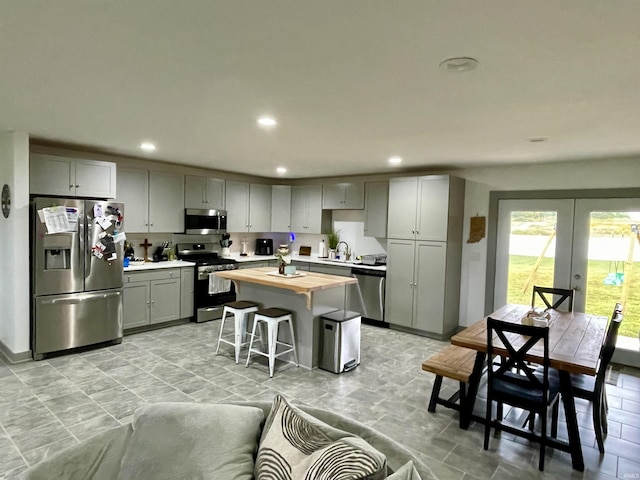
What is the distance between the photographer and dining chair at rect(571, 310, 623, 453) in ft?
9.09

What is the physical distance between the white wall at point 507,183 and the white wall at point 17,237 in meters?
5.28

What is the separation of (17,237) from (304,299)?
3.05m

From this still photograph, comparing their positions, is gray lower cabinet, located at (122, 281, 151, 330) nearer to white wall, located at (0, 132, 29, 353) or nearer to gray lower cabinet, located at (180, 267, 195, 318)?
gray lower cabinet, located at (180, 267, 195, 318)

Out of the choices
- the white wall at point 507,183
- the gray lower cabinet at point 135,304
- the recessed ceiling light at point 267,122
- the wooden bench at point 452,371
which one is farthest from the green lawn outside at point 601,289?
the gray lower cabinet at point 135,304

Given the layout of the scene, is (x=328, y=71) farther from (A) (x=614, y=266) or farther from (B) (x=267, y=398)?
(A) (x=614, y=266)

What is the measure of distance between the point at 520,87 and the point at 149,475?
8.65 feet

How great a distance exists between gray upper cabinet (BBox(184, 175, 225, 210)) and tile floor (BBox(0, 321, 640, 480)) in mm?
2196

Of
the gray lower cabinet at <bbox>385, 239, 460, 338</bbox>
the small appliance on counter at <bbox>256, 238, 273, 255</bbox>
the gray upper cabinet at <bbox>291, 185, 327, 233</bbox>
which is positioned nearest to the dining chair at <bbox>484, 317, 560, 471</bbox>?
the gray lower cabinet at <bbox>385, 239, 460, 338</bbox>

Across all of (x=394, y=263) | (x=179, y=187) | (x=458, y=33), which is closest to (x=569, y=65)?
(x=458, y=33)

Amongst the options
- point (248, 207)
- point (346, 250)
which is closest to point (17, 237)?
point (248, 207)

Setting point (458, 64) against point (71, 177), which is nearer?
point (458, 64)

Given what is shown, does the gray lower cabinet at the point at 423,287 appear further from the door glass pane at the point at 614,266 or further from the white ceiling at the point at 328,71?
the white ceiling at the point at 328,71

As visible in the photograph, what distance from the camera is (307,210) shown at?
710 cm

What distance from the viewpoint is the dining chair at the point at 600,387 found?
9.09 ft
